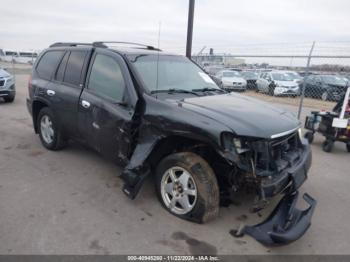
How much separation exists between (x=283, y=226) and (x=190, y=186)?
39.7 inches

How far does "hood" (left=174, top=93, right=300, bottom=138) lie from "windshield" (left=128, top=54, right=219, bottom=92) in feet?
1.51

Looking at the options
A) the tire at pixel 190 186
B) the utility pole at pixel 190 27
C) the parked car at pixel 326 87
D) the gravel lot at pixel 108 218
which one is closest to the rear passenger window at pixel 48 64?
the gravel lot at pixel 108 218

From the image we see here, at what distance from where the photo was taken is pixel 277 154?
3199 mm

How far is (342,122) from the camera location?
577cm

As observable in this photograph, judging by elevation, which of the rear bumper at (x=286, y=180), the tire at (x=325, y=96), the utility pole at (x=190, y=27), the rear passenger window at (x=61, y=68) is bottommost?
the tire at (x=325, y=96)

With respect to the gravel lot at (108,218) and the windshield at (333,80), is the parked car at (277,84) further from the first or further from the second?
the gravel lot at (108,218)

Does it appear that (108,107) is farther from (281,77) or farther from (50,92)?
(281,77)

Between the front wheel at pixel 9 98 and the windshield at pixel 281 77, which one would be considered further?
the windshield at pixel 281 77

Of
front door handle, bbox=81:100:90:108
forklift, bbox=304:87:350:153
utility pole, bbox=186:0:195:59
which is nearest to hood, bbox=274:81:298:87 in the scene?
utility pole, bbox=186:0:195:59

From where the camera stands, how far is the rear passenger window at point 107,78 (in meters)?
3.76

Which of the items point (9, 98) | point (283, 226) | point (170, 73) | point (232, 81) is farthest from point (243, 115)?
point (232, 81)

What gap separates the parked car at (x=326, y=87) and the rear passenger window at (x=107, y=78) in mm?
13278

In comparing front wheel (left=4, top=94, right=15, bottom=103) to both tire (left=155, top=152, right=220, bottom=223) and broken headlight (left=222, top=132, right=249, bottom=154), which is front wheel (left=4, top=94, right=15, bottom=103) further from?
broken headlight (left=222, top=132, right=249, bottom=154)

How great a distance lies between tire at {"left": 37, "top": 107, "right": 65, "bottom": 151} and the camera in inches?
197
